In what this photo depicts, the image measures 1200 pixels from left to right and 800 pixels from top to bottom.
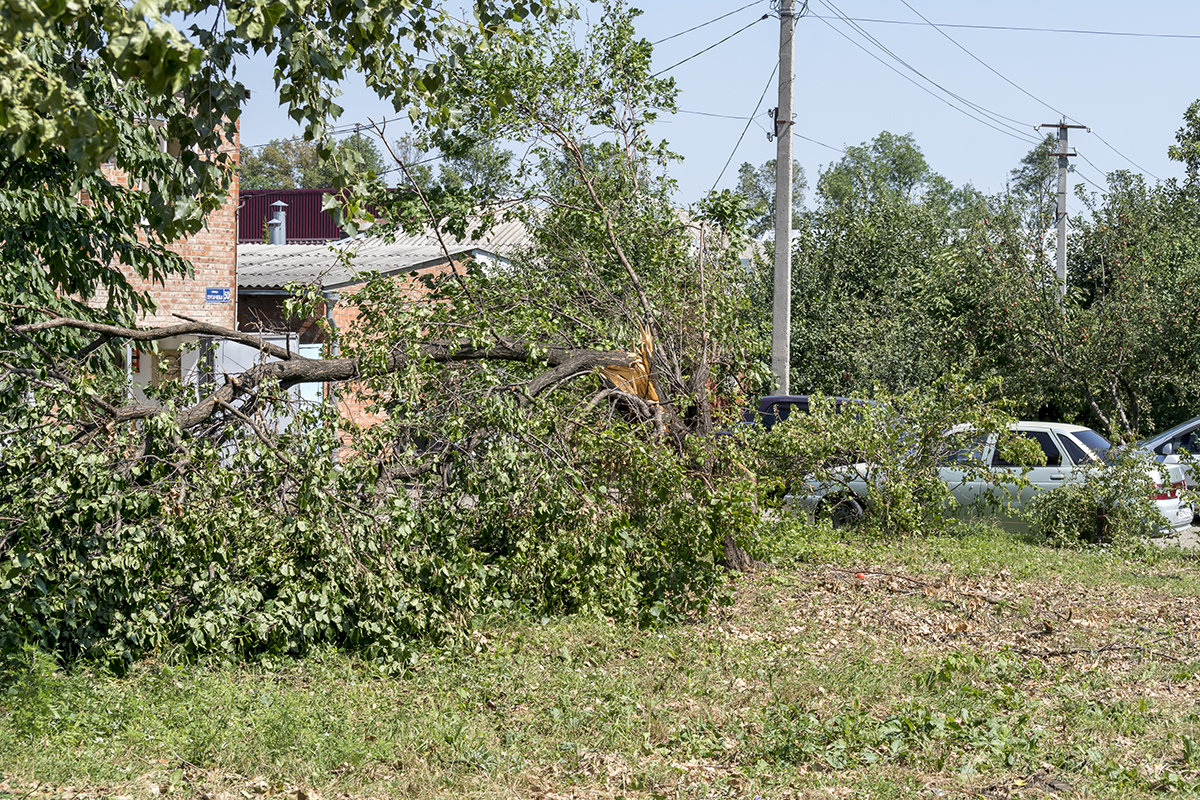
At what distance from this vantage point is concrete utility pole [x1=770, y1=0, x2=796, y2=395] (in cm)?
1548

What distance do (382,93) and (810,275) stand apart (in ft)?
55.8

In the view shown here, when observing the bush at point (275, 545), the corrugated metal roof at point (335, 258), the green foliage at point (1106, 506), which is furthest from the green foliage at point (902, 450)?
the corrugated metal roof at point (335, 258)

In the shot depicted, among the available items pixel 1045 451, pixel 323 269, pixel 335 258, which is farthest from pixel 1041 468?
pixel 335 258

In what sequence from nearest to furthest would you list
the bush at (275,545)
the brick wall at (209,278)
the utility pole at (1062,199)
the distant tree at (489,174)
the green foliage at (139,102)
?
1. the green foliage at (139,102)
2. the bush at (275,545)
3. the distant tree at (489,174)
4. the brick wall at (209,278)
5. the utility pole at (1062,199)

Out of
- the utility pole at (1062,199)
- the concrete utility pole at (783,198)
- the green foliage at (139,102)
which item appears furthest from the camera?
the utility pole at (1062,199)

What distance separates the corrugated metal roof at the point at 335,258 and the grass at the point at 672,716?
8146 mm

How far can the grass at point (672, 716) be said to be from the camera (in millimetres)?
5156

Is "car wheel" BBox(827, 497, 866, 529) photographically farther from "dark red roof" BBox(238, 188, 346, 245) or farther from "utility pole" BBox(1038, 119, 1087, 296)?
"dark red roof" BBox(238, 188, 346, 245)

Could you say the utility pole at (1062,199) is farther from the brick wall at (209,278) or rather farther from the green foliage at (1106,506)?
the brick wall at (209,278)

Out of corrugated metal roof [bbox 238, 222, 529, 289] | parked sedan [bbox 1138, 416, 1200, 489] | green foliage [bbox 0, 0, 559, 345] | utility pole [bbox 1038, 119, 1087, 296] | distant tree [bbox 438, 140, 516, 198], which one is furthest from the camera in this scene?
utility pole [bbox 1038, 119, 1087, 296]

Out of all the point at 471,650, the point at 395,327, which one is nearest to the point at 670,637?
the point at 471,650

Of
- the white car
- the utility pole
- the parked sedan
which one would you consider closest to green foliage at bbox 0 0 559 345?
the white car

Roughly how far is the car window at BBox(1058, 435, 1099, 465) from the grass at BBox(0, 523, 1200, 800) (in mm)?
4441

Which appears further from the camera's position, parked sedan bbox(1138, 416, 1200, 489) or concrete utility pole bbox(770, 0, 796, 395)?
parked sedan bbox(1138, 416, 1200, 489)
